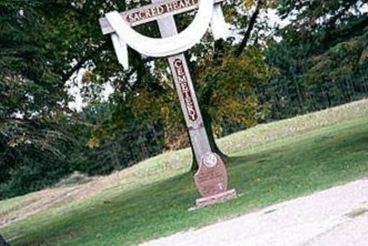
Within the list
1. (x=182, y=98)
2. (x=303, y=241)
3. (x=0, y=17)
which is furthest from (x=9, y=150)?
(x=303, y=241)

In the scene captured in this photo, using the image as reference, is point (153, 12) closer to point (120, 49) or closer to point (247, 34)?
point (120, 49)

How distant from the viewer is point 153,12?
→ 45.8 ft

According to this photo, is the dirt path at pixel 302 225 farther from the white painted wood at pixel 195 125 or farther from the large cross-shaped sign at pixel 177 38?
the large cross-shaped sign at pixel 177 38

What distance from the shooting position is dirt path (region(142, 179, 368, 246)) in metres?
7.08

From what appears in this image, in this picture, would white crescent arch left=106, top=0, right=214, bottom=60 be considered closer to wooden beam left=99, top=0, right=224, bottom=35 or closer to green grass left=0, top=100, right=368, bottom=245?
wooden beam left=99, top=0, right=224, bottom=35

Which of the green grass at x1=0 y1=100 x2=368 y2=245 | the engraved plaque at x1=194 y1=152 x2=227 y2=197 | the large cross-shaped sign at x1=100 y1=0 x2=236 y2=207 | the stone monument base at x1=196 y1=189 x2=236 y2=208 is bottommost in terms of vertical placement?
the green grass at x1=0 y1=100 x2=368 y2=245

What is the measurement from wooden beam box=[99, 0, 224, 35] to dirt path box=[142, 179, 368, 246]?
17.3 ft

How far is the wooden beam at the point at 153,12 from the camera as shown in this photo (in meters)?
13.9

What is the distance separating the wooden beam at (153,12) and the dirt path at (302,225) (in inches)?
208

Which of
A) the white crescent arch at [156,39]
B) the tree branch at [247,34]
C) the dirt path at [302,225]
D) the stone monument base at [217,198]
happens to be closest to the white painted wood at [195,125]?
the white crescent arch at [156,39]

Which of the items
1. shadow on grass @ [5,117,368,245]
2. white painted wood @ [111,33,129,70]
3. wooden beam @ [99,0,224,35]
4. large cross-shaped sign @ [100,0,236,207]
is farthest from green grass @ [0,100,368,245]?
wooden beam @ [99,0,224,35]

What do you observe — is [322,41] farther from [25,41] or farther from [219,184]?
[25,41]

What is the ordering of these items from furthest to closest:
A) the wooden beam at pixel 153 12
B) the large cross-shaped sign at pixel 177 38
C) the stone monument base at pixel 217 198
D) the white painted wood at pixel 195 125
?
1. the wooden beam at pixel 153 12
2. the large cross-shaped sign at pixel 177 38
3. the white painted wood at pixel 195 125
4. the stone monument base at pixel 217 198

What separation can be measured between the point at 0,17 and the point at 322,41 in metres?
6.67
